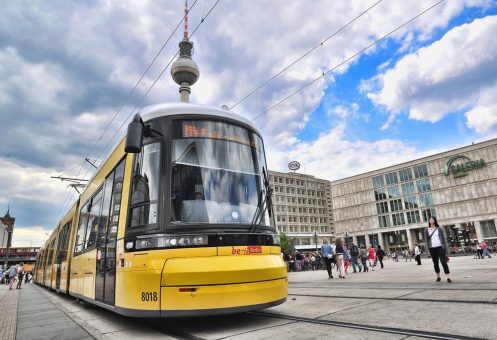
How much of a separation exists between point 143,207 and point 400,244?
8269 cm

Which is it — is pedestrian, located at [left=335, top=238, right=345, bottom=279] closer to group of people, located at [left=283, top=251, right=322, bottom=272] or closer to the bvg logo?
the bvg logo

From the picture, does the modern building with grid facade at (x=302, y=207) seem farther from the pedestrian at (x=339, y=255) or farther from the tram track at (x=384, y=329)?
the tram track at (x=384, y=329)

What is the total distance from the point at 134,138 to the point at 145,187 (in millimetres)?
761

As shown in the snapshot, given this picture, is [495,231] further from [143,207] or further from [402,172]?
[143,207]

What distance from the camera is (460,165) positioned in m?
71.6

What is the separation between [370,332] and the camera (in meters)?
3.90

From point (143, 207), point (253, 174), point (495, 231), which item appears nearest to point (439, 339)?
point (253, 174)

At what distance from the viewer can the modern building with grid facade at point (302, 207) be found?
9994 cm

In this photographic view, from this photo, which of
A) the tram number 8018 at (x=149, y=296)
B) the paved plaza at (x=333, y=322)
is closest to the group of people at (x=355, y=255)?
the paved plaza at (x=333, y=322)

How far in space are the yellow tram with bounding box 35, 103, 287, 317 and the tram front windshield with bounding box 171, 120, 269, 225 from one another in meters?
0.01

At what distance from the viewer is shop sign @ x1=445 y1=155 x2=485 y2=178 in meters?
69.7

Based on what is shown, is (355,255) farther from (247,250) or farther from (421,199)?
(421,199)

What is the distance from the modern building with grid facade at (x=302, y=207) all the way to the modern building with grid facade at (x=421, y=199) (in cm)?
1391

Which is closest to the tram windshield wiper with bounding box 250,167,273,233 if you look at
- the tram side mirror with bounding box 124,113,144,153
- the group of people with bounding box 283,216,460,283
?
the tram side mirror with bounding box 124,113,144,153
